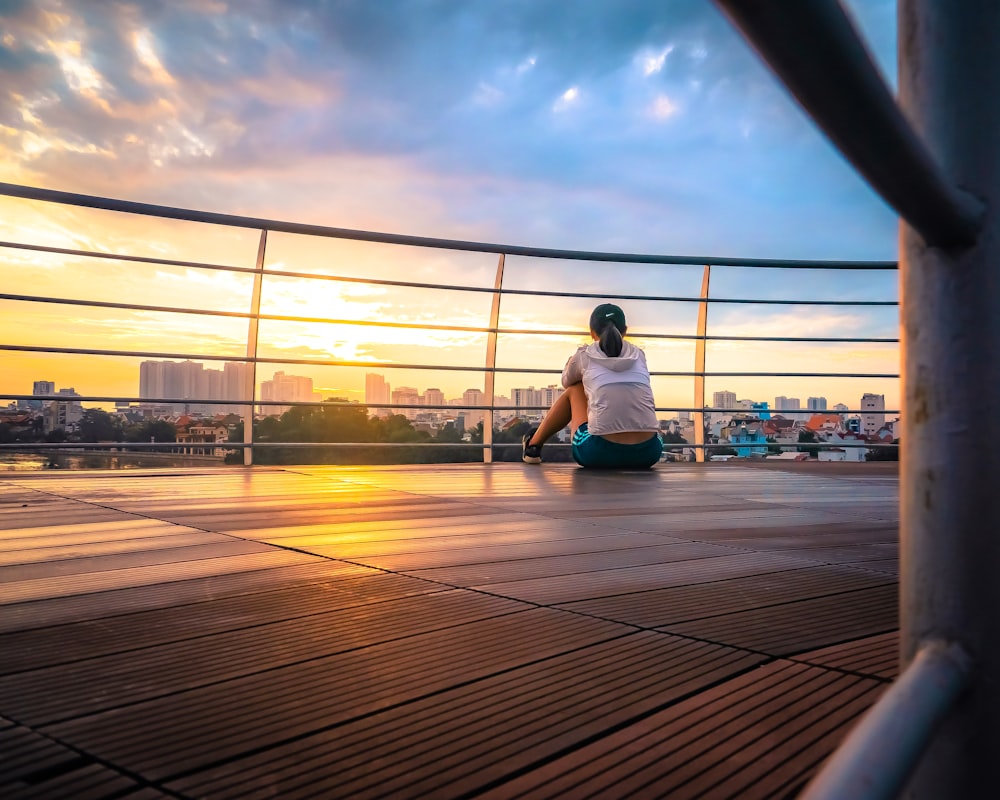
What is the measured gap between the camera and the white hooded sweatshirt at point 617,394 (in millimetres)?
4242

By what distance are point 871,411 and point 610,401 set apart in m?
2.18

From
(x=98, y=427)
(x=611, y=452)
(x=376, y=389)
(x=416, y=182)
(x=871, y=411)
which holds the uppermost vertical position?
(x=416, y=182)

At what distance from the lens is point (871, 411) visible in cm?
532

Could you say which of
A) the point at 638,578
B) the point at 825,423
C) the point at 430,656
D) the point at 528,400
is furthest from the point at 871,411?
the point at 430,656

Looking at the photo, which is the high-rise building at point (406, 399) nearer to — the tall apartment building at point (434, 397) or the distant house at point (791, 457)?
the tall apartment building at point (434, 397)

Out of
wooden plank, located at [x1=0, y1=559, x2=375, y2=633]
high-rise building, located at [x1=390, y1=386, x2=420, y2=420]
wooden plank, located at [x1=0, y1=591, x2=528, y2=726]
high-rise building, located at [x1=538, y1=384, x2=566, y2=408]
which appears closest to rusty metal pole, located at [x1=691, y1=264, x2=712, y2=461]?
high-rise building, located at [x1=538, y1=384, x2=566, y2=408]

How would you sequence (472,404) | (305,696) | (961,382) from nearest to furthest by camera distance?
(961,382) → (305,696) → (472,404)

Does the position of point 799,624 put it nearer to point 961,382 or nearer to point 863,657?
point 863,657

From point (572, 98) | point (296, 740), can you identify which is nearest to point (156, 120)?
point (572, 98)

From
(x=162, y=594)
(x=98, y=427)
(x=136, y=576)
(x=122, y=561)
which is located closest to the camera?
(x=162, y=594)

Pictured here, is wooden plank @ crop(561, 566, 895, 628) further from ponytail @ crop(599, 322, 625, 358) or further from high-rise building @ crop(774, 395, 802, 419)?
high-rise building @ crop(774, 395, 802, 419)

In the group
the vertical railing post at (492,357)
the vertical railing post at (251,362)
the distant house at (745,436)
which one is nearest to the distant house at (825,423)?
the distant house at (745,436)

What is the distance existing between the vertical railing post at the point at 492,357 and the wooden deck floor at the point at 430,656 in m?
2.81

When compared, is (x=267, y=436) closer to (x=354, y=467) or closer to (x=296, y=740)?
(x=354, y=467)
